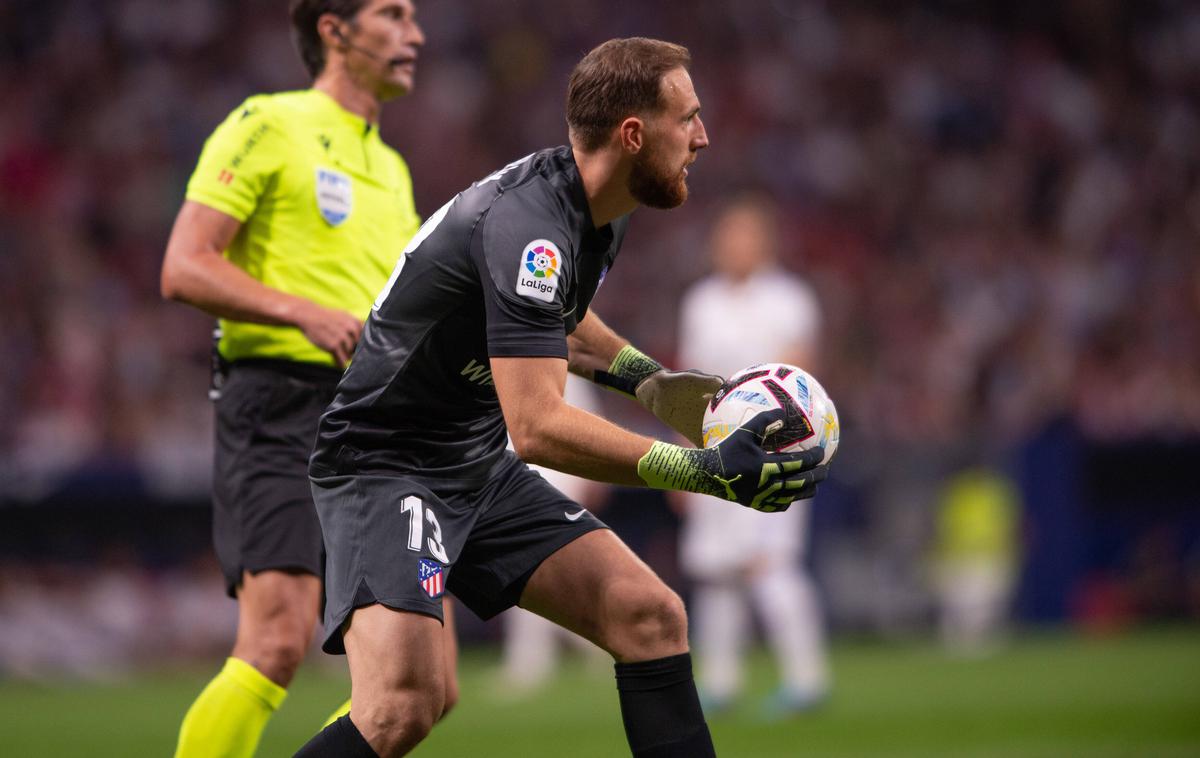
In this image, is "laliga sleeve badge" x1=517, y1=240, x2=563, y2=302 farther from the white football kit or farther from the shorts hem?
the white football kit

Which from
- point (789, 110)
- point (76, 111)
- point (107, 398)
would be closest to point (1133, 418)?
point (789, 110)

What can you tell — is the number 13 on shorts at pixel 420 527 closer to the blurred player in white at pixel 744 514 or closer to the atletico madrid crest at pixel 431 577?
the atletico madrid crest at pixel 431 577

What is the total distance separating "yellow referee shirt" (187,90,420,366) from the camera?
4.92m

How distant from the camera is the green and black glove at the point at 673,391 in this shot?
14.0ft

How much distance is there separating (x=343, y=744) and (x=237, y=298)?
1511 millimetres

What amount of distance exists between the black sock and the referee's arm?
1270 mm

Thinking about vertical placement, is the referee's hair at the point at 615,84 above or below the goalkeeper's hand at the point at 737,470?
above

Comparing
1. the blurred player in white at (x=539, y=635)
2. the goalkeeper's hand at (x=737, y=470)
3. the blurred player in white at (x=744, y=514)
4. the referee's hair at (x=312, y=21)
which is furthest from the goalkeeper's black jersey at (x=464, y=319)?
the blurred player in white at (x=539, y=635)

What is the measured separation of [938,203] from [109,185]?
30.4ft

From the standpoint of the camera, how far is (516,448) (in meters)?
3.76

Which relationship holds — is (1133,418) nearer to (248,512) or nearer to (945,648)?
(945,648)

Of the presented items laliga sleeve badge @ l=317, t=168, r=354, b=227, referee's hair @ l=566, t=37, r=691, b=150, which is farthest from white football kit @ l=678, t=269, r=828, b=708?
referee's hair @ l=566, t=37, r=691, b=150

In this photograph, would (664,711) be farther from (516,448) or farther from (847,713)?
(847,713)

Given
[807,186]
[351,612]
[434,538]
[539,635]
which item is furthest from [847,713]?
[807,186]
